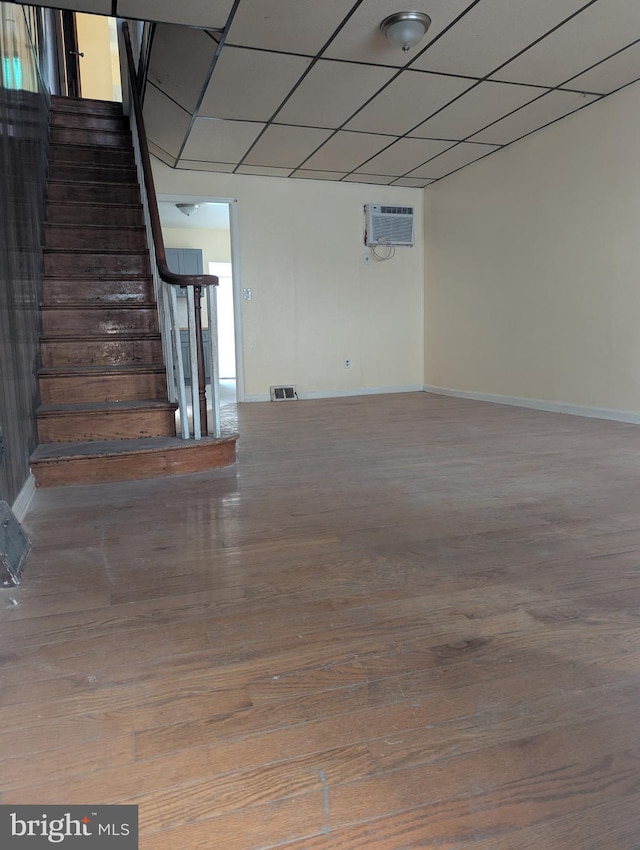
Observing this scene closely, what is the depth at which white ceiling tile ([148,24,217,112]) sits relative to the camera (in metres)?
3.44

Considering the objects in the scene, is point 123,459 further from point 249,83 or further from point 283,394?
point 283,394

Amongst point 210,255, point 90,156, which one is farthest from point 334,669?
point 210,255

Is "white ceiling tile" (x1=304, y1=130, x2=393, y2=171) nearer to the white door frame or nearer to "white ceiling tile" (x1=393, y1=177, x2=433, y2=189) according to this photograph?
"white ceiling tile" (x1=393, y1=177, x2=433, y2=189)

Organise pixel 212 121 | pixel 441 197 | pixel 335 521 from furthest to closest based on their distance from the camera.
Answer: pixel 441 197, pixel 212 121, pixel 335 521

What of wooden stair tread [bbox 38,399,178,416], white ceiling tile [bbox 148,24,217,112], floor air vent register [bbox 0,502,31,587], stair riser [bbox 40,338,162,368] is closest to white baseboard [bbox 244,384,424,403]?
stair riser [bbox 40,338,162,368]

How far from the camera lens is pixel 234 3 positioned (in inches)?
116

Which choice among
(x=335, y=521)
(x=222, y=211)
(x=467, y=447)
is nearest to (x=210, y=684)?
(x=335, y=521)

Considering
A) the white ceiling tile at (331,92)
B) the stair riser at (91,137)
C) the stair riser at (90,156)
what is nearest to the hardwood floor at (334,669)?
the white ceiling tile at (331,92)

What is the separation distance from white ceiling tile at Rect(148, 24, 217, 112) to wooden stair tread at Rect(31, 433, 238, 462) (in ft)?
8.28

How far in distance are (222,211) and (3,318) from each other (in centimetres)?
590

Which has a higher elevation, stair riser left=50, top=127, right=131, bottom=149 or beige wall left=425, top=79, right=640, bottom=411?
stair riser left=50, top=127, right=131, bottom=149

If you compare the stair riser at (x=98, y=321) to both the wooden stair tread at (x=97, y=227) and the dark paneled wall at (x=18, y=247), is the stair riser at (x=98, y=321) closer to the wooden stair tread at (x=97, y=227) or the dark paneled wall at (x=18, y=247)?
the dark paneled wall at (x=18, y=247)

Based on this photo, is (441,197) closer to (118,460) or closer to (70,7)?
(70,7)

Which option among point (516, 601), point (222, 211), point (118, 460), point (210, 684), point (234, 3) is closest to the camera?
point (210, 684)
